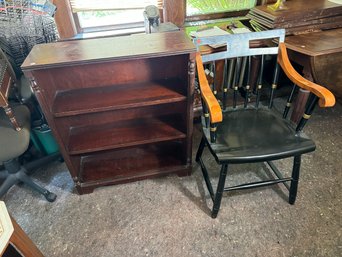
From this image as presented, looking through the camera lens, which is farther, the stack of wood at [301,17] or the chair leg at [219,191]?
the stack of wood at [301,17]

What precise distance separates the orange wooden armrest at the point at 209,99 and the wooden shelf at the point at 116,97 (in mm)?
139

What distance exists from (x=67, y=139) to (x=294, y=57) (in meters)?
1.56

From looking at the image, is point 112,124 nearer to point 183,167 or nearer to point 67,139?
point 67,139

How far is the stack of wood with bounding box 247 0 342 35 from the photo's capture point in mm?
1660

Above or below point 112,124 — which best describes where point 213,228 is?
below

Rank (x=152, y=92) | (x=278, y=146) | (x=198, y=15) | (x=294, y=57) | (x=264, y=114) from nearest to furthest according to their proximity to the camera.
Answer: (x=278, y=146) → (x=152, y=92) → (x=264, y=114) → (x=294, y=57) → (x=198, y=15)

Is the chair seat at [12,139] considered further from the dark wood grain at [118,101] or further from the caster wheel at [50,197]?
the caster wheel at [50,197]

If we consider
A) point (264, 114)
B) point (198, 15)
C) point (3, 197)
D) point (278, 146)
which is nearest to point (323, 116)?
point (264, 114)

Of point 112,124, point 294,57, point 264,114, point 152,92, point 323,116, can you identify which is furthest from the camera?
point 323,116

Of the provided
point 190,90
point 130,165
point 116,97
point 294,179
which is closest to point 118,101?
point 116,97

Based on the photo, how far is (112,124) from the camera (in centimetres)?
151

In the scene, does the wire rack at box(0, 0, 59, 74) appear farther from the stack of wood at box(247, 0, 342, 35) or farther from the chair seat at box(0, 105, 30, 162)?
the stack of wood at box(247, 0, 342, 35)

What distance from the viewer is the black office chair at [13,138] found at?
121 cm

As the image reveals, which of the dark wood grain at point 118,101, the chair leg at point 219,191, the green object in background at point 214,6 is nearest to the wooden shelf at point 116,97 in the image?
the dark wood grain at point 118,101
